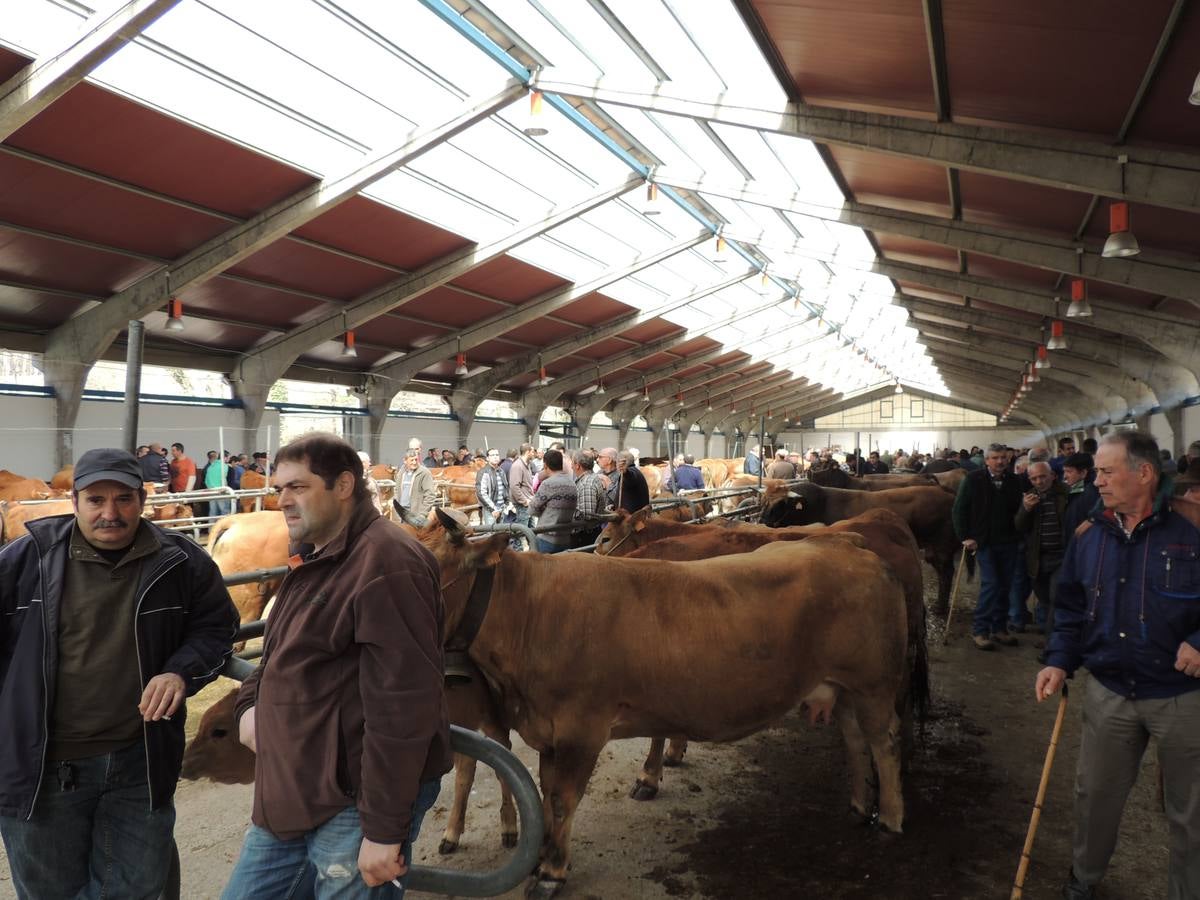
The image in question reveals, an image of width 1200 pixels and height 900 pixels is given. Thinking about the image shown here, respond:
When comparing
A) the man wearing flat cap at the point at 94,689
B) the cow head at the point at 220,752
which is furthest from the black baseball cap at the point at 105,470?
the cow head at the point at 220,752

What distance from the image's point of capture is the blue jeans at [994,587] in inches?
315

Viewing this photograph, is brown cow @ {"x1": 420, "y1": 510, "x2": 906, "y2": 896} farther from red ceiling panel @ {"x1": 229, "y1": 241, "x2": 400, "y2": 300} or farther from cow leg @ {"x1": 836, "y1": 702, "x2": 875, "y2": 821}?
red ceiling panel @ {"x1": 229, "y1": 241, "x2": 400, "y2": 300}

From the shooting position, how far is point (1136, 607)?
9.87 feet

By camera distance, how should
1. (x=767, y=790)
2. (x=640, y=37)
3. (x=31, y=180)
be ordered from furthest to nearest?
(x=31, y=180), (x=640, y=37), (x=767, y=790)

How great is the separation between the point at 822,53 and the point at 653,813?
8109 mm

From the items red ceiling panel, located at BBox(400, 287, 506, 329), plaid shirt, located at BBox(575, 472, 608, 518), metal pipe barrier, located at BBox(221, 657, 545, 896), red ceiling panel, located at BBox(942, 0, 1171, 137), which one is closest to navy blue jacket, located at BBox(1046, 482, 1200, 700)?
metal pipe barrier, located at BBox(221, 657, 545, 896)

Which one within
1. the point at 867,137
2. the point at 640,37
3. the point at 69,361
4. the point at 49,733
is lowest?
the point at 49,733

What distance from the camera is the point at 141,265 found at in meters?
16.2

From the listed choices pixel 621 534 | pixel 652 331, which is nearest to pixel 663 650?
pixel 621 534

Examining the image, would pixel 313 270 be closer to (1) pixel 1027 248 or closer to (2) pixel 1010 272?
(1) pixel 1027 248

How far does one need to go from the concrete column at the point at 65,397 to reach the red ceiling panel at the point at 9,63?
812 cm

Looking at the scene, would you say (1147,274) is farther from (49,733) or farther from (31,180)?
(31,180)

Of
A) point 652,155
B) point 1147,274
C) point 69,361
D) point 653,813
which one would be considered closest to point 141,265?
point 69,361

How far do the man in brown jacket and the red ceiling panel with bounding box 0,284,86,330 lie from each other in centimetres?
1720
